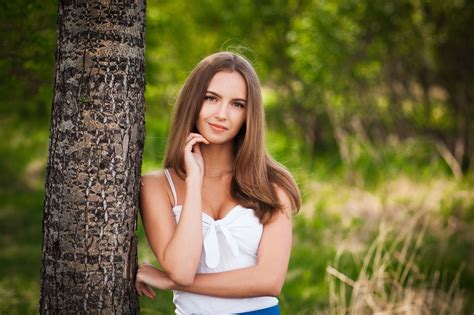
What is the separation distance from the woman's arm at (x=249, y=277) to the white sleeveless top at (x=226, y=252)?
6 centimetres

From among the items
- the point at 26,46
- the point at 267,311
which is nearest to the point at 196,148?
the point at 267,311

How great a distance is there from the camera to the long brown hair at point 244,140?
288 cm

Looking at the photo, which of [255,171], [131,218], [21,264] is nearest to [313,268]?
[21,264]

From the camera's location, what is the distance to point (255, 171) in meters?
2.98

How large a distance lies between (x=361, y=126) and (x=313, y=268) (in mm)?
4756

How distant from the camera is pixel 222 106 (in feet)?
9.38

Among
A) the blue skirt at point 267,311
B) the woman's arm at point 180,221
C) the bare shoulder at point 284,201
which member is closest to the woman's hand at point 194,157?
the woman's arm at point 180,221

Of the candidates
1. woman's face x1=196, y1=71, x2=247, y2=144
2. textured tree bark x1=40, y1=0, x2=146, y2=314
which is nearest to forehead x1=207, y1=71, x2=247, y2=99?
woman's face x1=196, y1=71, x2=247, y2=144

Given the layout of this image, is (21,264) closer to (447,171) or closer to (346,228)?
(346,228)

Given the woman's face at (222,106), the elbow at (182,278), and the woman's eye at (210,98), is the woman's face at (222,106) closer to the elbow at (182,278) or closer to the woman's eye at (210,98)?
the woman's eye at (210,98)

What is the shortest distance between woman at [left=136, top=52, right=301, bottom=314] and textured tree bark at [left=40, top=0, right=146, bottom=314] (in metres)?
0.22

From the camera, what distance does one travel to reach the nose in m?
2.84

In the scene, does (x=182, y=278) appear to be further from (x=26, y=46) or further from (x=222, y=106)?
(x=26, y=46)

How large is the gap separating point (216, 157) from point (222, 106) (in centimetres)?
31
